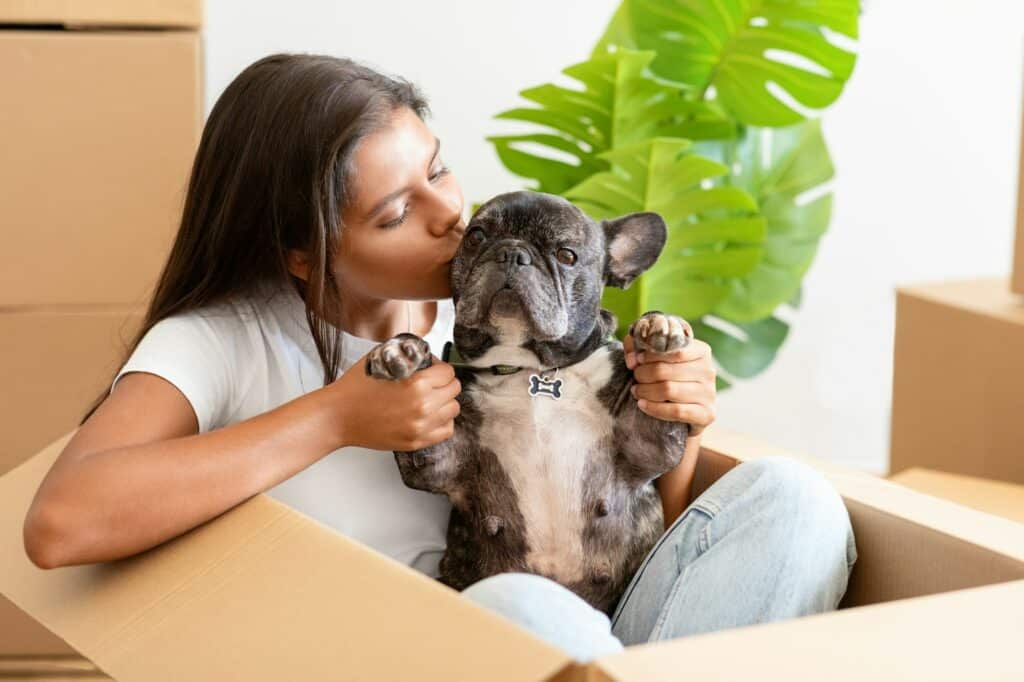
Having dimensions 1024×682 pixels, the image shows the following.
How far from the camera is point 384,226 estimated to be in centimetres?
150

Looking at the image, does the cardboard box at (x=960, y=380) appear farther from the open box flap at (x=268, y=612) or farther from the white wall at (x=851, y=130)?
the open box flap at (x=268, y=612)

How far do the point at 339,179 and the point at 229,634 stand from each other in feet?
1.91

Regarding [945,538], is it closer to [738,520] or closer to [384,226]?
[738,520]

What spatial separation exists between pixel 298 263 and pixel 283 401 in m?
0.17

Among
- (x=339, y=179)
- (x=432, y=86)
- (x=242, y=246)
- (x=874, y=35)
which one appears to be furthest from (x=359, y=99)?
(x=874, y=35)

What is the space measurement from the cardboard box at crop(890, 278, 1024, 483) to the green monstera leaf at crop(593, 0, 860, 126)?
439 millimetres

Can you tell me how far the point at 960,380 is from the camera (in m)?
2.26

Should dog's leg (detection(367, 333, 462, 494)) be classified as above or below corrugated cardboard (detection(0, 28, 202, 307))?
below

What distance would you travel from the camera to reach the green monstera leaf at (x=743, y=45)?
244 centimetres

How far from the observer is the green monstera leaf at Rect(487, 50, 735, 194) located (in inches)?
95.1

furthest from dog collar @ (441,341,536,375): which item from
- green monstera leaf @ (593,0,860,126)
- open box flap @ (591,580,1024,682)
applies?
green monstera leaf @ (593,0,860,126)

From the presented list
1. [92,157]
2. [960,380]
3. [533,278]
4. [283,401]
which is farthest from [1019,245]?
[92,157]

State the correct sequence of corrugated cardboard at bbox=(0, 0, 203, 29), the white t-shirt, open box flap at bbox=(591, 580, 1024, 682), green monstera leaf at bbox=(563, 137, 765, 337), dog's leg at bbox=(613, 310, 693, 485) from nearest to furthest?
open box flap at bbox=(591, 580, 1024, 682) < dog's leg at bbox=(613, 310, 693, 485) < the white t-shirt < corrugated cardboard at bbox=(0, 0, 203, 29) < green monstera leaf at bbox=(563, 137, 765, 337)

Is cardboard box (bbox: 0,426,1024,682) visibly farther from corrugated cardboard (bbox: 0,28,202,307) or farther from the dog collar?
corrugated cardboard (bbox: 0,28,202,307)
